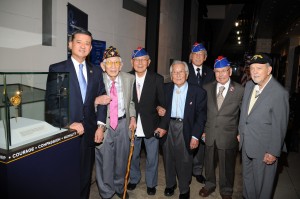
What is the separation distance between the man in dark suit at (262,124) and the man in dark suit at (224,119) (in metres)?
0.20

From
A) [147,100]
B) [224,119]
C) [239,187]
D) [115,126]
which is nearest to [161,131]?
[147,100]

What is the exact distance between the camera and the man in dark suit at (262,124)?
98.7 inches

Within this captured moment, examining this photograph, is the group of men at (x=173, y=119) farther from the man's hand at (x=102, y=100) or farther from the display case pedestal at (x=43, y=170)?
the display case pedestal at (x=43, y=170)

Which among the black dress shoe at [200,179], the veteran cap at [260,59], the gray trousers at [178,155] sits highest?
the veteran cap at [260,59]

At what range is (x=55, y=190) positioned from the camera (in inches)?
72.7

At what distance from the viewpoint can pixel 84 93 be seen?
248 cm

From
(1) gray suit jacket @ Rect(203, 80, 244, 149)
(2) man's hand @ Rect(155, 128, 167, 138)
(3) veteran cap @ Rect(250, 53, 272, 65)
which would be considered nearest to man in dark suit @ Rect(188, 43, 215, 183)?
(1) gray suit jacket @ Rect(203, 80, 244, 149)

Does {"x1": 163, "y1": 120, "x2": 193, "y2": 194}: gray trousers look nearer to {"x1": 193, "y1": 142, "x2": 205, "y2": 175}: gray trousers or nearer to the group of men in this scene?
the group of men

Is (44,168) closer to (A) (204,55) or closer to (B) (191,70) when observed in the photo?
(B) (191,70)

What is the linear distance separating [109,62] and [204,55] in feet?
5.91

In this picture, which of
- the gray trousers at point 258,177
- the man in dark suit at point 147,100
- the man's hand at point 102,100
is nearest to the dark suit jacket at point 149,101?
the man in dark suit at point 147,100

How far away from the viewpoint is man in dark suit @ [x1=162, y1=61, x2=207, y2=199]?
303cm

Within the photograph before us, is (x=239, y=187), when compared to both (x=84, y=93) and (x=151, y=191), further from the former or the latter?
(x=84, y=93)

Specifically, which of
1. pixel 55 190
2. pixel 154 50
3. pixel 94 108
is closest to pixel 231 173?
A: pixel 94 108
